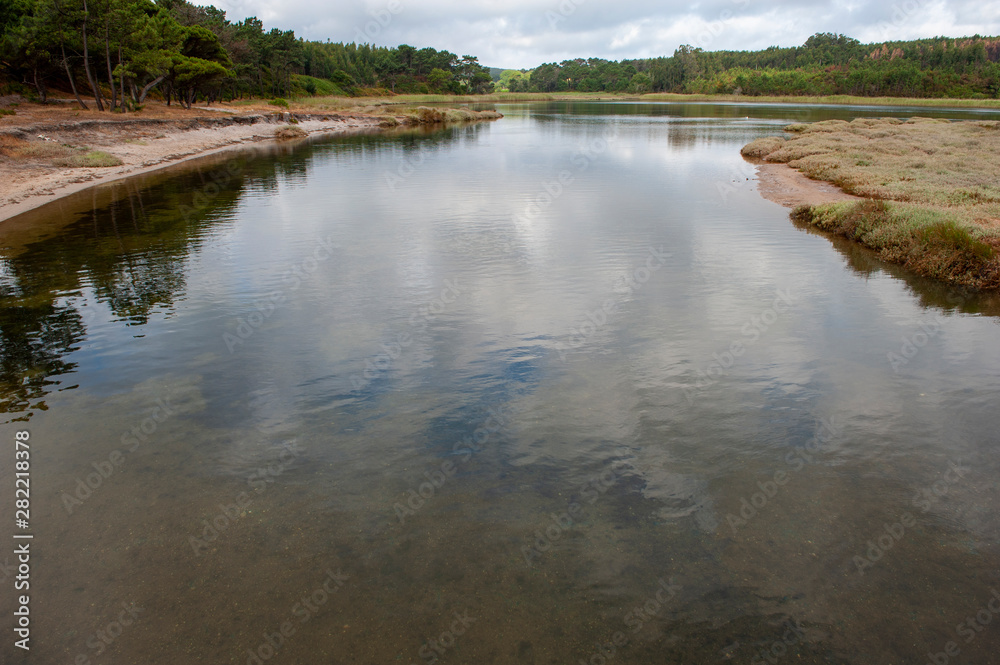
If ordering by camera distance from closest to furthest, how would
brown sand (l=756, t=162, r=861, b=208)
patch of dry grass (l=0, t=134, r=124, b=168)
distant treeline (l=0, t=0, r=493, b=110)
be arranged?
brown sand (l=756, t=162, r=861, b=208) → patch of dry grass (l=0, t=134, r=124, b=168) → distant treeline (l=0, t=0, r=493, b=110)

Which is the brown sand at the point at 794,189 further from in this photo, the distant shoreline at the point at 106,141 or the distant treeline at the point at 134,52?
the distant treeline at the point at 134,52

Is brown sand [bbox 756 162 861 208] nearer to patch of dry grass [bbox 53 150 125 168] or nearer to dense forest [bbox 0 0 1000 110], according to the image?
patch of dry grass [bbox 53 150 125 168]

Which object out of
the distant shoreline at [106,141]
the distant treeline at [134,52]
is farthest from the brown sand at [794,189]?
the distant treeline at [134,52]

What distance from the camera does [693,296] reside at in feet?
48.8

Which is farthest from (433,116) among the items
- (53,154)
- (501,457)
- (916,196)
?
(501,457)

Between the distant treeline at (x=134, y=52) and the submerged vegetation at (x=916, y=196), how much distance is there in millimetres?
57233

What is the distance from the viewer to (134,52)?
185ft

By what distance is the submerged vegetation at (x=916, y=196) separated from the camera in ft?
55.3

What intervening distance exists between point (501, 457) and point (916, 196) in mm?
24080

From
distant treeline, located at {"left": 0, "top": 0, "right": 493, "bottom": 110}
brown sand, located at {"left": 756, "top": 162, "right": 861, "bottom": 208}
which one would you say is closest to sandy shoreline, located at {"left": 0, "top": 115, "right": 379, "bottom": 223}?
distant treeline, located at {"left": 0, "top": 0, "right": 493, "bottom": 110}

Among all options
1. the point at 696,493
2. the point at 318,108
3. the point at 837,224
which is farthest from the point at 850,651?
the point at 318,108

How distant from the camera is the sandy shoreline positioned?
27.1 meters

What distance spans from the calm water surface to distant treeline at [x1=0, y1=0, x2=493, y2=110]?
47327mm

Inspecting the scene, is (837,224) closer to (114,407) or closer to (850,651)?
(850,651)
